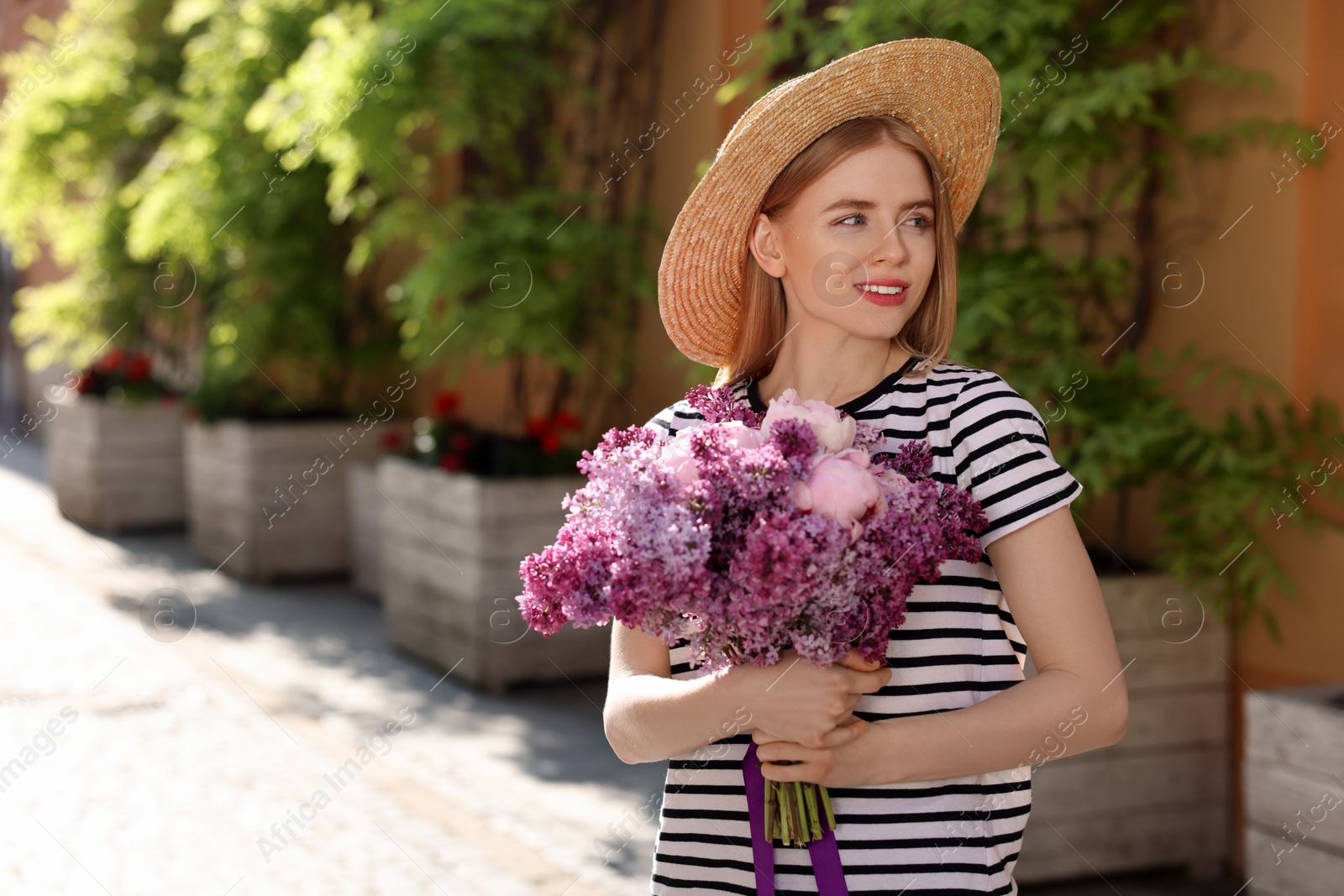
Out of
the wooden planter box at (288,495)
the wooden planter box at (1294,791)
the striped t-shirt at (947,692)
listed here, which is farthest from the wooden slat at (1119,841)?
the wooden planter box at (288,495)

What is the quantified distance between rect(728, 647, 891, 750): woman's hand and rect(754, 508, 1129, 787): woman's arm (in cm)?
4

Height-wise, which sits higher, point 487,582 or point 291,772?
point 487,582

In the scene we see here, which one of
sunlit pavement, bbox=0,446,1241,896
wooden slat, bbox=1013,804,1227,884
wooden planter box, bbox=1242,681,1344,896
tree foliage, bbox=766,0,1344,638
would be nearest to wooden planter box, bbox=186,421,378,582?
sunlit pavement, bbox=0,446,1241,896

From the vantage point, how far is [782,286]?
7.18 ft

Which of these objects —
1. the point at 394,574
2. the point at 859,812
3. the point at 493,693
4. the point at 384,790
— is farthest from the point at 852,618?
the point at 394,574

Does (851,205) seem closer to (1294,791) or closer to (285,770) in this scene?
(1294,791)

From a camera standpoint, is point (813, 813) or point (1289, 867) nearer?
point (813, 813)

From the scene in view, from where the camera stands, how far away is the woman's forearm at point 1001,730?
5.67 feet

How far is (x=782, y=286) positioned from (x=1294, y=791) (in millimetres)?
2533

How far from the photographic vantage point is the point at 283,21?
8508 mm

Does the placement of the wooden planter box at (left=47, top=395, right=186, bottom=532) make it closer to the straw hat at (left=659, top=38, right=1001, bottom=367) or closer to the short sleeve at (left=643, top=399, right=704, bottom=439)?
the straw hat at (left=659, top=38, right=1001, bottom=367)

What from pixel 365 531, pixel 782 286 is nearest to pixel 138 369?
pixel 365 531

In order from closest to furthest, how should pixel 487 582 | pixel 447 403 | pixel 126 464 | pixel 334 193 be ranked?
pixel 487 582
pixel 334 193
pixel 447 403
pixel 126 464

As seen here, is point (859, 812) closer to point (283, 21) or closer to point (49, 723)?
point (49, 723)
